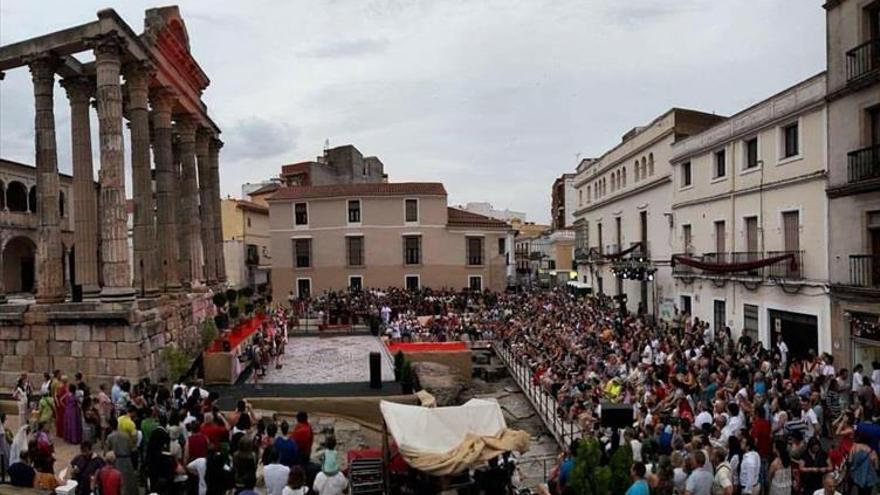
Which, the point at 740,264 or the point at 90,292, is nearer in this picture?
the point at 90,292

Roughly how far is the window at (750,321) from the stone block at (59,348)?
19625mm

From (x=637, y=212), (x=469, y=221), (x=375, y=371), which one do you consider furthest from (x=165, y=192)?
(x=469, y=221)

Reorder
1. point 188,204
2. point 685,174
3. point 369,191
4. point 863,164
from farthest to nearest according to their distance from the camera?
1. point 369,191
2. point 685,174
3. point 188,204
4. point 863,164

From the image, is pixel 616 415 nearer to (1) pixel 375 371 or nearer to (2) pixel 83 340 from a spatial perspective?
(1) pixel 375 371

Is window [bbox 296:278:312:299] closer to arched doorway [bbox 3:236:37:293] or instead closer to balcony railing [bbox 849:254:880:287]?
arched doorway [bbox 3:236:37:293]

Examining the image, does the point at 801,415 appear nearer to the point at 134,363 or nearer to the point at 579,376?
the point at 579,376

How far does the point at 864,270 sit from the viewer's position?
15508mm

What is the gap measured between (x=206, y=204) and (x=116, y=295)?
12026 millimetres

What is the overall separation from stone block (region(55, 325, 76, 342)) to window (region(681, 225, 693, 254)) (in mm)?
21232

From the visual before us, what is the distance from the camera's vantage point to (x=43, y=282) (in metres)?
17.1

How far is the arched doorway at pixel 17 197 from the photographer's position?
38.1m

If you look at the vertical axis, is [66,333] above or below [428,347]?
above

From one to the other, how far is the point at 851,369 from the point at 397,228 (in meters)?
28.8

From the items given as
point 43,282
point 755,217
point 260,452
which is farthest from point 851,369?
point 43,282
